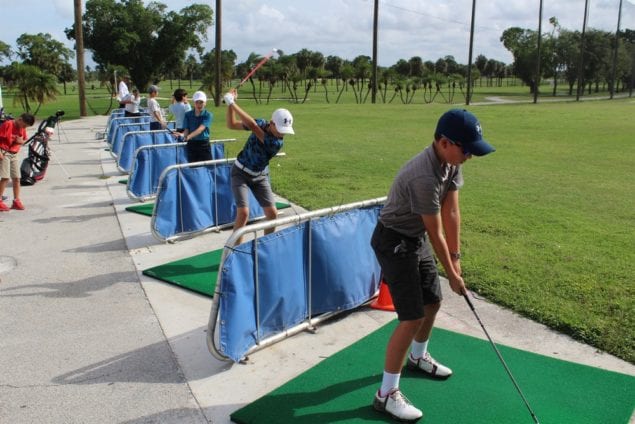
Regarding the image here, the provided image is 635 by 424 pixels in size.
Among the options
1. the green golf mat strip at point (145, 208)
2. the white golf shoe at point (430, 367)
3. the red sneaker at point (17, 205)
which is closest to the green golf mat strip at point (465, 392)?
the white golf shoe at point (430, 367)

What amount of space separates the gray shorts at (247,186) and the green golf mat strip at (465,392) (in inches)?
90.5

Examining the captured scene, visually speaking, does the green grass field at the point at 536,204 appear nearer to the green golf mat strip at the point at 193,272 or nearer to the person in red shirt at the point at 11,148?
the green golf mat strip at the point at 193,272

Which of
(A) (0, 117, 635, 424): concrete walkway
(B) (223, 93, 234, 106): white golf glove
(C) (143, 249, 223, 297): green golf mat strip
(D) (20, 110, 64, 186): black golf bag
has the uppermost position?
(B) (223, 93, 234, 106): white golf glove

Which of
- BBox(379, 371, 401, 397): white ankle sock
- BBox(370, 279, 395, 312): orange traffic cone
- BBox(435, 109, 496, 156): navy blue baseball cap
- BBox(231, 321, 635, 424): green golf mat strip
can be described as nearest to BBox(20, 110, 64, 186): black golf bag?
BBox(370, 279, 395, 312): orange traffic cone

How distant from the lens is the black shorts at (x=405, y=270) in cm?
335

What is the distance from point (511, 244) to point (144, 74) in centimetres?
6376

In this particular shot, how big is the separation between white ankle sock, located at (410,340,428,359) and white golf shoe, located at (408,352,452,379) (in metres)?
0.02

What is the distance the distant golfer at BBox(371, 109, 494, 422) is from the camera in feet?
10.2

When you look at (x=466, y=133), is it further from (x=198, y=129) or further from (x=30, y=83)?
(x=30, y=83)

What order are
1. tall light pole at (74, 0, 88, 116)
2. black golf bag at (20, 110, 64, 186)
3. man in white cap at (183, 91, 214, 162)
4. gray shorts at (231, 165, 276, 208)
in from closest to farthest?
1. gray shorts at (231, 165, 276, 208)
2. man in white cap at (183, 91, 214, 162)
3. black golf bag at (20, 110, 64, 186)
4. tall light pole at (74, 0, 88, 116)

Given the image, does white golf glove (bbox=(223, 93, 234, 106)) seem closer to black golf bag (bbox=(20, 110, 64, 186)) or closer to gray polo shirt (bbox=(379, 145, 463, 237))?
gray polo shirt (bbox=(379, 145, 463, 237))

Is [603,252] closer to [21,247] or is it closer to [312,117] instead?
[21,247]

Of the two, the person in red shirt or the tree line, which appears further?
the tree line

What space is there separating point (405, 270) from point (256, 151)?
303 centimetres
